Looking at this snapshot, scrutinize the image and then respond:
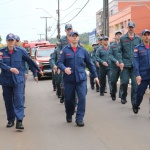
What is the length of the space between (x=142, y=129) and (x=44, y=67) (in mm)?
16048

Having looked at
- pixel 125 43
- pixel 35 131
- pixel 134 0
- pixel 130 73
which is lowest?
pixel 35 131

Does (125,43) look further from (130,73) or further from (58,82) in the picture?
(58,82)

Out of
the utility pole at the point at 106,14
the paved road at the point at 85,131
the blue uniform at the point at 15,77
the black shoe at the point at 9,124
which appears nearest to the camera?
the paved road at the point at 85,131

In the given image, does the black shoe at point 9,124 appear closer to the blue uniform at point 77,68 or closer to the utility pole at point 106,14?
the blue uniform at point 77,68

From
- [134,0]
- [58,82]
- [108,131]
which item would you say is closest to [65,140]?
[108,131]

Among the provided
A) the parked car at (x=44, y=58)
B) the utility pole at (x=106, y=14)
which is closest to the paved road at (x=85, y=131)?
the parked car at (x=44, y=58)

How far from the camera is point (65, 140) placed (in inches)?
298

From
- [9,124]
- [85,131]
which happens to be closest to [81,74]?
[85,131]

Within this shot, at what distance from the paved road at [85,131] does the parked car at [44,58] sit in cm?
1209

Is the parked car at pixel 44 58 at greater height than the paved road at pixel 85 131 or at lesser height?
greater

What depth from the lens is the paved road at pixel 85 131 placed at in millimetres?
7169

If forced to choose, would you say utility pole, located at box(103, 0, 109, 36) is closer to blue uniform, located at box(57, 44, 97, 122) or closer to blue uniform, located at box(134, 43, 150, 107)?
blue uniform, located at box(134, 43, 150, 107)

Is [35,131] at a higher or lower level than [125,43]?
lower

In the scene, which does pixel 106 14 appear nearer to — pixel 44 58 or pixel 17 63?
pixel 44 58
